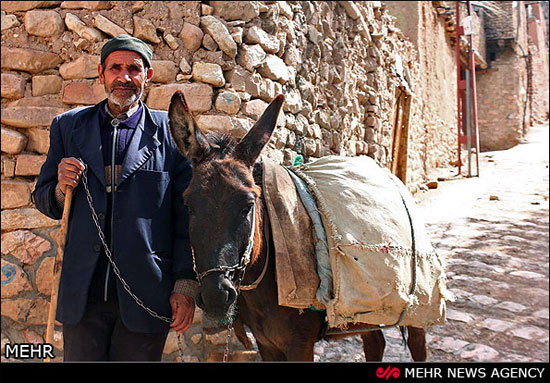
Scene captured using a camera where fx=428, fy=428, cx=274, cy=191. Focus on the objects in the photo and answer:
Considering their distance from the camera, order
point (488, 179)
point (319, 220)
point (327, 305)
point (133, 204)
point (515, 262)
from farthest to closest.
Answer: point (488, 179) < point (515, 262) < point (319, 220) < point (327, 305) < point (133, 204)

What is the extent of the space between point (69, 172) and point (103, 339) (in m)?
0.75

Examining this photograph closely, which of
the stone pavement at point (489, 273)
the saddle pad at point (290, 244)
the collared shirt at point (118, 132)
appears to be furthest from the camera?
the stone pavement at point (489, 273)

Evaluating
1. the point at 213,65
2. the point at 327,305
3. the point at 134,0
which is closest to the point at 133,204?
the point at 327,305

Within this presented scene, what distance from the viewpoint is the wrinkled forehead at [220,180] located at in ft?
6.15

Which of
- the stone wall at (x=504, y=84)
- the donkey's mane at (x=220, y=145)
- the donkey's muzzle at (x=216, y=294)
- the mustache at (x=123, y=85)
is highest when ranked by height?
the stone wall at (x=504, y=84)

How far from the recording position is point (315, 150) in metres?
4.58

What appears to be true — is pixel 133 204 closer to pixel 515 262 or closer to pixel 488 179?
pixel 515 262

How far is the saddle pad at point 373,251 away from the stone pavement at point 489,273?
5.00ft

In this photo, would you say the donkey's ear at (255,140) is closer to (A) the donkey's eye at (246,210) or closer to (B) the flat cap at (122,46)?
(A) the donkey's eye at (246,210)

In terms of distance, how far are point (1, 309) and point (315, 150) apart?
122 inches

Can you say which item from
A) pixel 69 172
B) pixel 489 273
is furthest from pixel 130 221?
pixel 489 273

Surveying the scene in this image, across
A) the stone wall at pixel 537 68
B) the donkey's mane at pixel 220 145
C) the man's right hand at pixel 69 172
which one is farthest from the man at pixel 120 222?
the stone wall at pixel 537 68

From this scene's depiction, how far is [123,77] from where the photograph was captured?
199 centimetres

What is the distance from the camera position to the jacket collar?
75.9 inches
